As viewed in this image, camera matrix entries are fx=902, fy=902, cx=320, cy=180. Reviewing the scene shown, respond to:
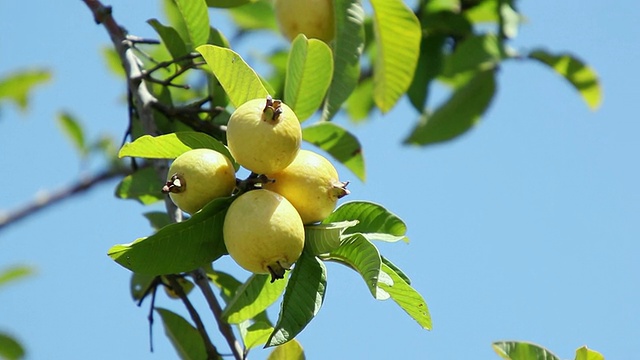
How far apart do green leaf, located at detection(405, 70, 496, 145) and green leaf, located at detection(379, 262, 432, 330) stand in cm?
152

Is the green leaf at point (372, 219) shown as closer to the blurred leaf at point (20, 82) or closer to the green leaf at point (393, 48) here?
the green leaf at point (393, 48)

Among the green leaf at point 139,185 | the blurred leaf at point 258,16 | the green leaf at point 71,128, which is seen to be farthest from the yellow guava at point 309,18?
the green leaf at point 71,128

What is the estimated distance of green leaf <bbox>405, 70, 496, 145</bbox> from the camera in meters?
2.78

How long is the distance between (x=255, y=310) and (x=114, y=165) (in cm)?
227

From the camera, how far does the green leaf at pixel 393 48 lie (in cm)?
181

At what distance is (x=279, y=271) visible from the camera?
3.89ft

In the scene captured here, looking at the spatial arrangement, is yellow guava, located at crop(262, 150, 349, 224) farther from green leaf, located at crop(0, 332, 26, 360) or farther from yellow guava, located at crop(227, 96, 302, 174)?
green leaf, located at crop(0, 332, 26, 360)

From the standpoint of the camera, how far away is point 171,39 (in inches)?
71.9

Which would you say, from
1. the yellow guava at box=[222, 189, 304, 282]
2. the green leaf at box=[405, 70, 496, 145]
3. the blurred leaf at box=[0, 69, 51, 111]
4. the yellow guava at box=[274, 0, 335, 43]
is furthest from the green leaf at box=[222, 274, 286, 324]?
the blurred leaf at box=[0, 69, 51, 111]

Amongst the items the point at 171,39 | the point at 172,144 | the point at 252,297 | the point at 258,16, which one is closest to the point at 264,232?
the point at 172,144

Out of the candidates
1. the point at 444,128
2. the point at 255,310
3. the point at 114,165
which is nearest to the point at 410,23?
the point at 255,310

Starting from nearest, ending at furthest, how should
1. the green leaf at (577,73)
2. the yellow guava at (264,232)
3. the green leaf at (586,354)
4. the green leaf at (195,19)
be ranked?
the yellow guava at (264,232)
the green leaf at (586,354)
the green leaf at (195,19)
the green leaf at (577,73)

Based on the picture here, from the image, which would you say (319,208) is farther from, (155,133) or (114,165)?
(114,165)

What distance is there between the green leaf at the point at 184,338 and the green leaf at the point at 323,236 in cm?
52
